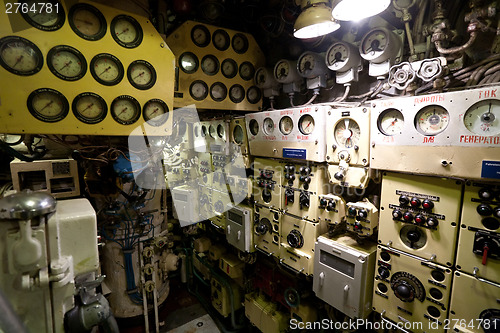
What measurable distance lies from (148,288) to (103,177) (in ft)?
6.70

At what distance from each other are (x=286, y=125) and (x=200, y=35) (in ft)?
6.41

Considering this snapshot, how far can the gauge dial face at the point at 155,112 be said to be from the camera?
110 inches

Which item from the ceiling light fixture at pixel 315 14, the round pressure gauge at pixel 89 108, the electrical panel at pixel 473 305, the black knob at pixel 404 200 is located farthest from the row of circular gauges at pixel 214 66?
the electrical panel at pixel 473 305

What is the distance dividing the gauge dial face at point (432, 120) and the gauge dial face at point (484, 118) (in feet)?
0.42

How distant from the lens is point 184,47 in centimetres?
349

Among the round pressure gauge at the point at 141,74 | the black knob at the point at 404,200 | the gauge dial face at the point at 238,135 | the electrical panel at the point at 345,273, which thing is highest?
the round pressure gauge at the point at 141,74

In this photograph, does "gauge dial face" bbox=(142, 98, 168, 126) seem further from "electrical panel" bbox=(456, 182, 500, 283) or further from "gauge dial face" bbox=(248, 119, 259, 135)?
"electrical panel" bbox=(456, 182, 500, 283)

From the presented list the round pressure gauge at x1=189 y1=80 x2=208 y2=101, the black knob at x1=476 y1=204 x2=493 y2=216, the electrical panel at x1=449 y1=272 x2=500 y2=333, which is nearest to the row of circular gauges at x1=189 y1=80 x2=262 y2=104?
the round pressure gauge at x1=189 y1=80 x2=208 y2=101

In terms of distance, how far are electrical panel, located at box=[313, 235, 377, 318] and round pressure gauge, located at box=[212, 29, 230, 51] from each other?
3102 mm

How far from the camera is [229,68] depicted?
12.8 feet

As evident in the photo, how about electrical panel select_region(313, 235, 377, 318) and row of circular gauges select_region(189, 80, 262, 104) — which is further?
row of circular gauges select_region(189, 80, 262, 104)

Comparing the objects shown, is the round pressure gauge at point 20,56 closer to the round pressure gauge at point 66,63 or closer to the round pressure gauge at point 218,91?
the round pressure gauge at point 66,63

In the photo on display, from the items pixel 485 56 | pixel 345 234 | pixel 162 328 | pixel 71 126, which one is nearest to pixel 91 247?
pixel 71 126

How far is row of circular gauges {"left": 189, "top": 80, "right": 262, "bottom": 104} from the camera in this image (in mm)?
3664
